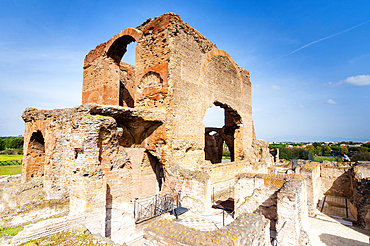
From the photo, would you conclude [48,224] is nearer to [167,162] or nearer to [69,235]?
[69,235]

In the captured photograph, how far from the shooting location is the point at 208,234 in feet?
9.97

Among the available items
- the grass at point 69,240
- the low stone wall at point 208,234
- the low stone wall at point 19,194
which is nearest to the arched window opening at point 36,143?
the low stone wall at point 19,194

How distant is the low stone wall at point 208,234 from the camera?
114 inches

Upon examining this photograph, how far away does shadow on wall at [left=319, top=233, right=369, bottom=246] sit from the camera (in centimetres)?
666

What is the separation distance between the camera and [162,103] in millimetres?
8797

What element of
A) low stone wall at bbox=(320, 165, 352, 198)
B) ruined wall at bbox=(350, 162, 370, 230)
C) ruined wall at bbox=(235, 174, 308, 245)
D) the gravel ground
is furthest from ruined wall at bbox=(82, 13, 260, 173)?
low stone wall at bbox=(320, 165, 352, 198)

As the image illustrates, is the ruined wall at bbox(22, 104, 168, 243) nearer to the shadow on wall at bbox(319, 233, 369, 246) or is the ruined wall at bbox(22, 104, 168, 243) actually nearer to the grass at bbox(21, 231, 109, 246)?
the grass at bbox(21, 231, 109, 246)

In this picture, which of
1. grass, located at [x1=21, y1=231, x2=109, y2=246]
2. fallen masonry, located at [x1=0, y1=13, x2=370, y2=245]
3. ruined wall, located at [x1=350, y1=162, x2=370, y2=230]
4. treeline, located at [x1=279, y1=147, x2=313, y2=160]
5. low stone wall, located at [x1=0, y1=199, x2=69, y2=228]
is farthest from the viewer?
treeline, located at [x1=279, y1=147, x2=313, y2=160]

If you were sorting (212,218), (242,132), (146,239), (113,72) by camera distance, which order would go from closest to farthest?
(146,239) → (212,218) → (113,72) → (242,132)

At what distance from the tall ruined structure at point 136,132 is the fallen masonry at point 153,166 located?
39mm

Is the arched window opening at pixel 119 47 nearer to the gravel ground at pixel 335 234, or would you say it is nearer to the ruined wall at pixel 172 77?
the ruined wall at pixel 172 77

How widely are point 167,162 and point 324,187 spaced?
10984 millimetres

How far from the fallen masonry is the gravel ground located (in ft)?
2.00

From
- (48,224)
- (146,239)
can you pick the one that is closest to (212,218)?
(146,239)
